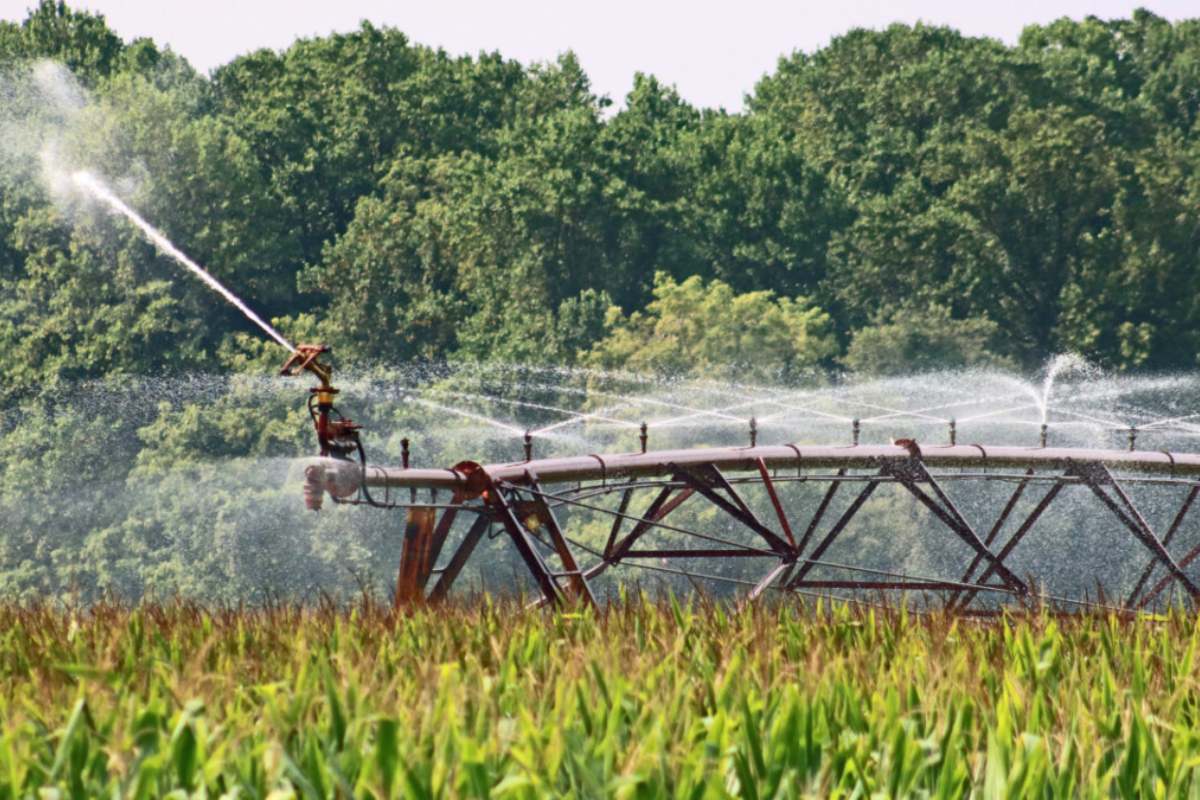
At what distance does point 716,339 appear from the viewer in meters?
70.8

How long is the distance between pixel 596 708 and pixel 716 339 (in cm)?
6019

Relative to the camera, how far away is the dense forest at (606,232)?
75.6m

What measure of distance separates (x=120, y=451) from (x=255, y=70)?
29143 mm

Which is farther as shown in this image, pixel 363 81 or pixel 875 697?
pixel 363 81

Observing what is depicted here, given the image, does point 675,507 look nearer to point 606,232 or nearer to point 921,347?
point 921,347

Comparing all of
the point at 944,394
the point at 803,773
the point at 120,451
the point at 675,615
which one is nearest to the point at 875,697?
the point at 803,773

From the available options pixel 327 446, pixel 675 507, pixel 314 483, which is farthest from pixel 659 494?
pixel 314 483

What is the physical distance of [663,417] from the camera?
2640 inches

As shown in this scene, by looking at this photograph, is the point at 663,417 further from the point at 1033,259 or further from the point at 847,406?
the point at 1033,259

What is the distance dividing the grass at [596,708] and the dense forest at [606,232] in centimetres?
5602

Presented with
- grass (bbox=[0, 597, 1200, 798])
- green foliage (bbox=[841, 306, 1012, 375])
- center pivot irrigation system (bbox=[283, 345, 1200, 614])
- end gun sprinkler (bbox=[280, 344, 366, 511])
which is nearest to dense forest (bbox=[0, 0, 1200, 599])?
green foliage (bbox=[841, 306, 1012, 375])

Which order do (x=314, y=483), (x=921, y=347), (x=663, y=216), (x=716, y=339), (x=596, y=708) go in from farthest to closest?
1. (x=663, y=216)
2. (x=921, y=347)
3. (x=716, y=339)
4. (x=314, y=483)
5. (x=596, y=708)

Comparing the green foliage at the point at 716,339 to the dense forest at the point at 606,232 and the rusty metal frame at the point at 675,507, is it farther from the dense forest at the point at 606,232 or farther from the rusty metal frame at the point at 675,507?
the rusty metal frame at the point at 675,507

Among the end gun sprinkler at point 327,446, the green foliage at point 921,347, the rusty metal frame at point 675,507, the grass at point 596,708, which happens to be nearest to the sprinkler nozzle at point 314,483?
the end gun sprinkler at point 327,446
